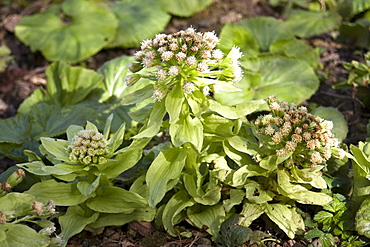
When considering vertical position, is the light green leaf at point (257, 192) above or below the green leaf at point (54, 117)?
above

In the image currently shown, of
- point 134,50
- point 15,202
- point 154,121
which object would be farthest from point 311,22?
point 15,202

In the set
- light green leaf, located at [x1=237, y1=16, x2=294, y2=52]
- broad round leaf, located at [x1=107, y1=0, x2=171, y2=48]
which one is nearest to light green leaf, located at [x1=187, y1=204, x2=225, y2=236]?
light green leaf, located at [x1=237, y1=16, x2=294, y2=52]

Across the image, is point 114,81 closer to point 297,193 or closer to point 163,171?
point 163,171

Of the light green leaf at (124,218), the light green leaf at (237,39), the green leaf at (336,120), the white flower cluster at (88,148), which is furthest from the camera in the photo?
the light green leaf at (237,39)

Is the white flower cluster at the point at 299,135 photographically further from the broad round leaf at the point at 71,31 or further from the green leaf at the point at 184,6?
the green leaf at the point at 184,6


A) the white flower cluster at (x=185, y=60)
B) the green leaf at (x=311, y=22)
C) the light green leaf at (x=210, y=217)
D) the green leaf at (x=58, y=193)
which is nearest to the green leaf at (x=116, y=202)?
the green leaf at (x=58, y=193)

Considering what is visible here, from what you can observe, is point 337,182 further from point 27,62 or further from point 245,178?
point 27,62

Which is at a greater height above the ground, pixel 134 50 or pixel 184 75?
pixel 184 75

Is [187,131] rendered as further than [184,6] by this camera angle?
No
